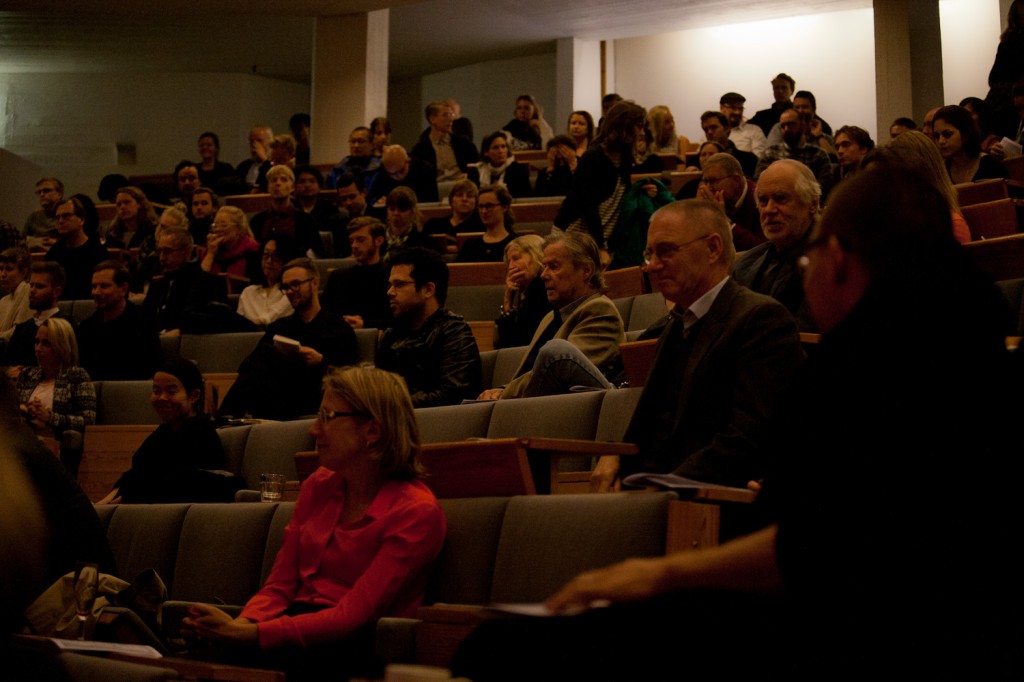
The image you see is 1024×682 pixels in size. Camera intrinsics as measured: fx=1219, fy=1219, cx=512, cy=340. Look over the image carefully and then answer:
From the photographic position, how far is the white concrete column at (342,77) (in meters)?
10.4

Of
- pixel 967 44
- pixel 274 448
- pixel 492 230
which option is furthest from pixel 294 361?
pixel 967 44

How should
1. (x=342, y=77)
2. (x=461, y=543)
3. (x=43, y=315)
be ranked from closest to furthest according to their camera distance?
(x=461, y=543), (x=43, y=315), (x=342, y=77)

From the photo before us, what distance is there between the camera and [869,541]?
3.88 ft

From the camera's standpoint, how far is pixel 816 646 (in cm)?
121

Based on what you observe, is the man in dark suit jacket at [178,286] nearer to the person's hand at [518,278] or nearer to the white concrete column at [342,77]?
the person's hand at [518,278]

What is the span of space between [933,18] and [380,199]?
556 cm

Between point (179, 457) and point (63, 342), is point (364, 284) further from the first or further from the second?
point (179, 457)

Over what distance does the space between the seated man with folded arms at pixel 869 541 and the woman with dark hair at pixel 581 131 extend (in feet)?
23.8

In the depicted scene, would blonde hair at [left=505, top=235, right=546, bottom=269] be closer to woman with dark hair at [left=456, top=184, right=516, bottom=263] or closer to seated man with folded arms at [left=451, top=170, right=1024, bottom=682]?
woman with dark hair at [left=456, top=184, right=516, bottom=263]

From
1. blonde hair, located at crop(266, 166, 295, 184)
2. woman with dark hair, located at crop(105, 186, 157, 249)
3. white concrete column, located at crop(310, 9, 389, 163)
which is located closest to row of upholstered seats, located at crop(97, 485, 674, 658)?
blonde hair, located at crop(266, 166, 295, 184)

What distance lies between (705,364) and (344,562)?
2.79 feet

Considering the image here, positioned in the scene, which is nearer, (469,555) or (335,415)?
(469,555)

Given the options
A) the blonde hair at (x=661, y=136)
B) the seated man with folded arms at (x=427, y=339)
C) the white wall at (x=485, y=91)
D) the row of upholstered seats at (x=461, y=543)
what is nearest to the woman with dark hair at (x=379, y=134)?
the blonde hair at (x=661, y=136)

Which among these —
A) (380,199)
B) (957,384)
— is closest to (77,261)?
(380,199)
